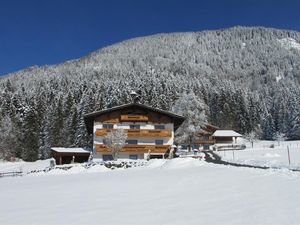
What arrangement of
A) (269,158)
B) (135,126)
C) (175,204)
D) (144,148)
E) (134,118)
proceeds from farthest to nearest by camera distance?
(135,126) < (134,118) < (144,148) < (269,158) < (175,204)

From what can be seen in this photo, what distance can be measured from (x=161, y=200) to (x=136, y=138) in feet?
138

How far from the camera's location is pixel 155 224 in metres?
10.2

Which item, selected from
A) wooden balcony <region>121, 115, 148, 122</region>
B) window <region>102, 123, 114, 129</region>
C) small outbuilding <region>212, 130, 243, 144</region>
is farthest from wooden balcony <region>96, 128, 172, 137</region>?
small outbuilding <region>212, 130, 243, 144</region>

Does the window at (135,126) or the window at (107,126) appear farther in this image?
the window at (135,126)

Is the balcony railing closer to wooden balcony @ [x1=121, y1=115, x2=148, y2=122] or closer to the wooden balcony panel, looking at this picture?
wooden balcony @ [x1=121, y1=115, x2=148, y2=122]

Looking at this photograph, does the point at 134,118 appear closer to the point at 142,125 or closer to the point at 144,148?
the point at 142,125

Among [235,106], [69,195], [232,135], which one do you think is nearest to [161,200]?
[69,195]

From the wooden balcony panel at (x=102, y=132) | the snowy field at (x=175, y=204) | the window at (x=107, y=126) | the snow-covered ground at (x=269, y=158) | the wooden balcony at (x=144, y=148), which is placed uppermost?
the window at (x=107, y=126)

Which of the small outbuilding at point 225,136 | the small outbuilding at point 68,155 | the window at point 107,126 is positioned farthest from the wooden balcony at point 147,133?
the small outbuilding at point 225,136

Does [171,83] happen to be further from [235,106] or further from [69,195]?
[69,195]

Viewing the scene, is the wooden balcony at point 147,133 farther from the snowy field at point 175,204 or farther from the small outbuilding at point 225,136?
the snowy field at point 175,204

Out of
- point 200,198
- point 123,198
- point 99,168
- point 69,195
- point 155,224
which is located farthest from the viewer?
point 99,168

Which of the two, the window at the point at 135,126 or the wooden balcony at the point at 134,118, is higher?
the wooden balcony at the point at 134,118

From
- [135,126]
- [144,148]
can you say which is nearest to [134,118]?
[135,126]
